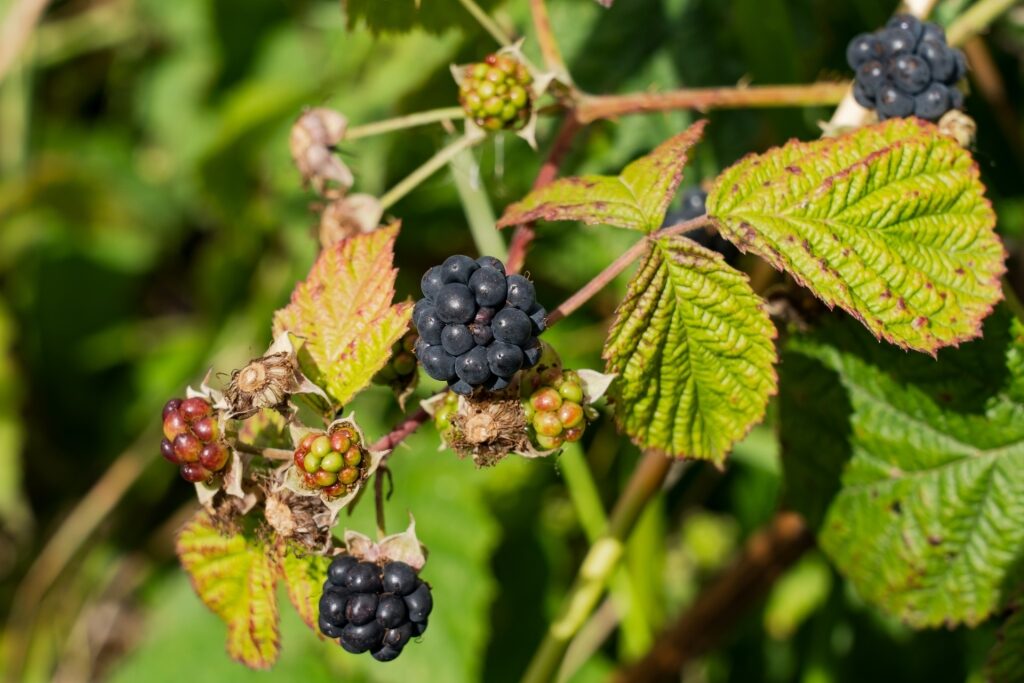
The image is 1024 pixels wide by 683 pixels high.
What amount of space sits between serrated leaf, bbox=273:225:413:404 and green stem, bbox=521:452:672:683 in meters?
0.62

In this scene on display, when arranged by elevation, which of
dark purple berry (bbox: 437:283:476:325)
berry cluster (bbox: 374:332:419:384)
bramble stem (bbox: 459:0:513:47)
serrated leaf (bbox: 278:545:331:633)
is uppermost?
bramble stem (bbox: 459:0:513:47)

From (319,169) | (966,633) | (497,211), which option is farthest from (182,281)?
(966,633)

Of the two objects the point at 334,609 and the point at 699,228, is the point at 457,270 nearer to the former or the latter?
the point at 334,609

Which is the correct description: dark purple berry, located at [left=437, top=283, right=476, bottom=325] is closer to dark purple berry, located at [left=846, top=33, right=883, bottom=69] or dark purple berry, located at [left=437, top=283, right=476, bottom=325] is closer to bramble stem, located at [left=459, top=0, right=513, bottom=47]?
bramble stem, located at [left=459, top=0, right=513, bottom=47]

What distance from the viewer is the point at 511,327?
1044mm

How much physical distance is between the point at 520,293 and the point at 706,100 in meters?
0.71

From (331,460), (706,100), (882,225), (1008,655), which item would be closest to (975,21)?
(706,100)

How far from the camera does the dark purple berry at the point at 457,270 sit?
1.08 metres

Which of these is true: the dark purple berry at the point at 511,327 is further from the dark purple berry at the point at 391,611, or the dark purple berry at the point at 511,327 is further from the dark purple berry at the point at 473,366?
the dark purple berry at the point at 391,611

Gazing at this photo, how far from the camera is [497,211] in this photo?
235 centimetres

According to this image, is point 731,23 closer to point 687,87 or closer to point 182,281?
point 687,87

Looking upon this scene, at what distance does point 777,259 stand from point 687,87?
99 centimetres

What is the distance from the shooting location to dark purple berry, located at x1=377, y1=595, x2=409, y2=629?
44.5 inches

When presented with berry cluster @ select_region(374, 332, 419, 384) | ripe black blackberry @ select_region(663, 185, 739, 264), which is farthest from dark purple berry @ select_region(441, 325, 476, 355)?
ripe black blackberry @ select_region(663, 185, 739, 264)
